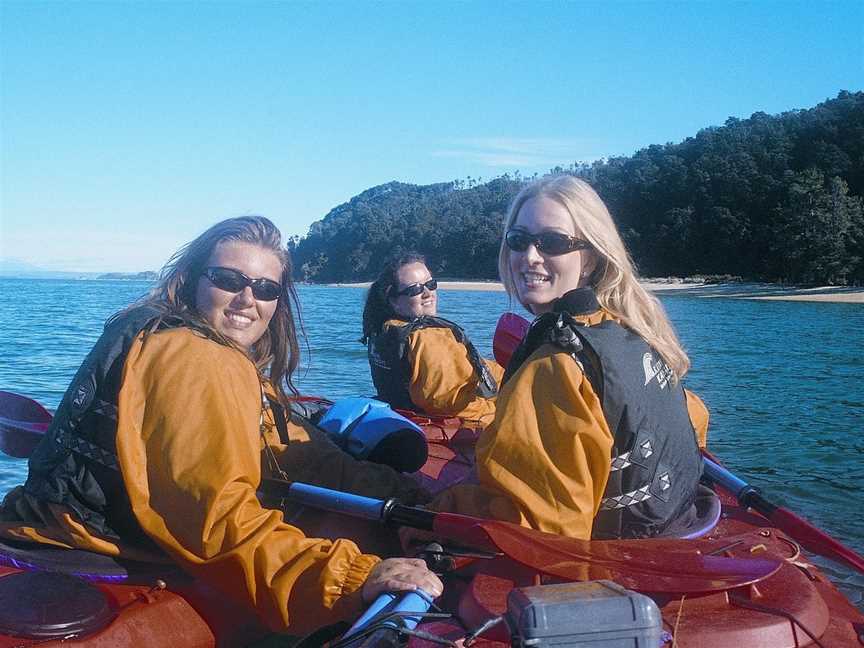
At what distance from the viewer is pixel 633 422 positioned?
2.38 meters

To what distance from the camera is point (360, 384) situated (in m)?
12.3

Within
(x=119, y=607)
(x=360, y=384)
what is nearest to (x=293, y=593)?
(x=119, y=607)

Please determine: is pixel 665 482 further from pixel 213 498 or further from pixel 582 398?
pixel 213 498

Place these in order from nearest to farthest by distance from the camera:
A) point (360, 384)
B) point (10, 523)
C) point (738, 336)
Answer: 1. point (10, 523)
2. point (360, 384)
3. point (738, 336)

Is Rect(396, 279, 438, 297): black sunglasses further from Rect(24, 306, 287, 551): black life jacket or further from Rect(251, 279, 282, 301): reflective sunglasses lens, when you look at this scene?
Rect(24, 306, 287, 551): black life jacket

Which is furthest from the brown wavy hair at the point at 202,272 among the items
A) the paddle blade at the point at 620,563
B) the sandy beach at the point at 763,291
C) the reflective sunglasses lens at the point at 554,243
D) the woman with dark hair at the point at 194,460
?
the sandy beach at the point at 763,291

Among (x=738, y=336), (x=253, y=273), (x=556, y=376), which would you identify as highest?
(x=253, y=273)

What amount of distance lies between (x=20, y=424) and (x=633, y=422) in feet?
9.54

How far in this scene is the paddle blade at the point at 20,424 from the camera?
12.7 feet

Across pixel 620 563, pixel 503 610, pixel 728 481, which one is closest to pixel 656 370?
pixel 620 563

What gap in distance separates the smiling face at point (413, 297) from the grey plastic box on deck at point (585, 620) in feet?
12.6

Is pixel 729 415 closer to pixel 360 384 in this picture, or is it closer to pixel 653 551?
pixel 360 384

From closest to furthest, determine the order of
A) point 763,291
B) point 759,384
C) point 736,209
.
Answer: point 759,384
point 763,291
point 736,209

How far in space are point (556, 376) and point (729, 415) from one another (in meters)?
8.72
